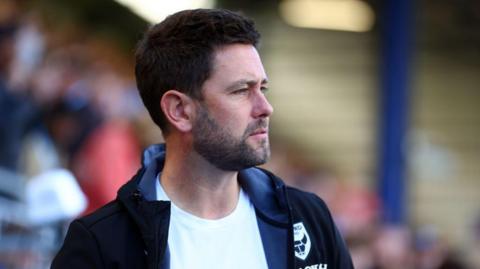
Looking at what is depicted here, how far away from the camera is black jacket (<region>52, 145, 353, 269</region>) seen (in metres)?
3.26

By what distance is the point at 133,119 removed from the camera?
12273 millimetres

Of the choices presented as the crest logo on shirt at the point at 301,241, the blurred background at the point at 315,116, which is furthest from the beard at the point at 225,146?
the blurred background at the point at 315,116

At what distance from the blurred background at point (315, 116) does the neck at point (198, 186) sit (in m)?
0.88

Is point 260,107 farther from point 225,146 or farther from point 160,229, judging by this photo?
point 160,229

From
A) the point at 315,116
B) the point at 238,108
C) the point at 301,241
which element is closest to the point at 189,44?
the point at 238,108

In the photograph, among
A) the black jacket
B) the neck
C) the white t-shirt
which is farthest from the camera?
the neck

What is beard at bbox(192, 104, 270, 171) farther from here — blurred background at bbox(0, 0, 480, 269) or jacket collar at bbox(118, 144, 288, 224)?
blurred background at bbox(0, 0, 480, 269)

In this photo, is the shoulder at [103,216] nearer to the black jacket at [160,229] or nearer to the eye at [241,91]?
the black jacket at [160,229]

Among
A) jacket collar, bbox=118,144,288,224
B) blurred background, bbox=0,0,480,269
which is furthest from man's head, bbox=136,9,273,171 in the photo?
blurred background, bbox=0,0,480,269

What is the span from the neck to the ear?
0.08 metres

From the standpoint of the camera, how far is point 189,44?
346 cm

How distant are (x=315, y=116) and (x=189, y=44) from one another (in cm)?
1238

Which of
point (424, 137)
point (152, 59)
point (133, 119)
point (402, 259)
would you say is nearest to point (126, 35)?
point (133, 119)

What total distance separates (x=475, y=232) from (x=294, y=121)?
5948mm
